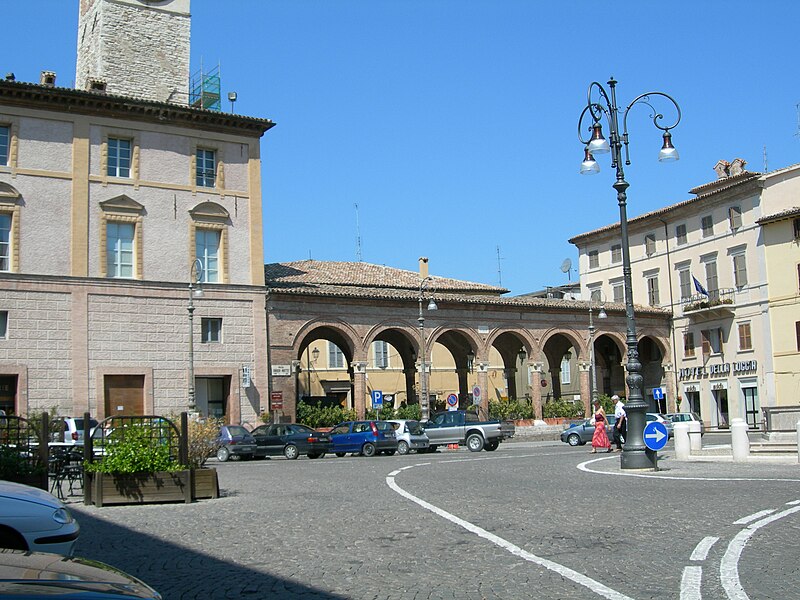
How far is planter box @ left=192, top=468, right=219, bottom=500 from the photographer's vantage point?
1523cm

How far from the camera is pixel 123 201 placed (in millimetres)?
38031

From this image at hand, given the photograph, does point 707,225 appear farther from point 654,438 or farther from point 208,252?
point 654,438

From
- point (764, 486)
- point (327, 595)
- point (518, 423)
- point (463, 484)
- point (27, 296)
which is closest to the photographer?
point (327, 595)

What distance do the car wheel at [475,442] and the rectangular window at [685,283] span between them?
26815mm

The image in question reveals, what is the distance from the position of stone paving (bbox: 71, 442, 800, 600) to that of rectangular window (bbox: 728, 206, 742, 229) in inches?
1531

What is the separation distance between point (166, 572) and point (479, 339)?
41.7 metres

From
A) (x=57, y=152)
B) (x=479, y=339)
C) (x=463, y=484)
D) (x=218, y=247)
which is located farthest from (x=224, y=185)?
(x=463, y=484)

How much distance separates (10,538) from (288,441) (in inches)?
1059

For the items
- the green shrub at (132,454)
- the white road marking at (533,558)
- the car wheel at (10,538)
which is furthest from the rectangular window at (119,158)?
the car wheel at (10,538)

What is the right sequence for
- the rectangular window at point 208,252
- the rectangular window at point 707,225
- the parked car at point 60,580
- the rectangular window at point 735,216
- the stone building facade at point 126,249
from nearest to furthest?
the parked car at point 60,580
the stone building facade at point 126,249
the rectangular window at point 208,252
the rectangular window at point 735,216
the rectangular window at point 707,225

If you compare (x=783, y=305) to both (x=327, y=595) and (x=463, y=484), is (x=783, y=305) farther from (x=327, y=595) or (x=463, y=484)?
(x=327, y=595)

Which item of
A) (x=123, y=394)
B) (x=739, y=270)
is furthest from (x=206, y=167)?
(x=739, y=270)

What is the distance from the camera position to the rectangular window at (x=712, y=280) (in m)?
55.3

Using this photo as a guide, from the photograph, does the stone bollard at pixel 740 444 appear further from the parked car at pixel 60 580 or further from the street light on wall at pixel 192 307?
the street light on wall at pixel 192 307
